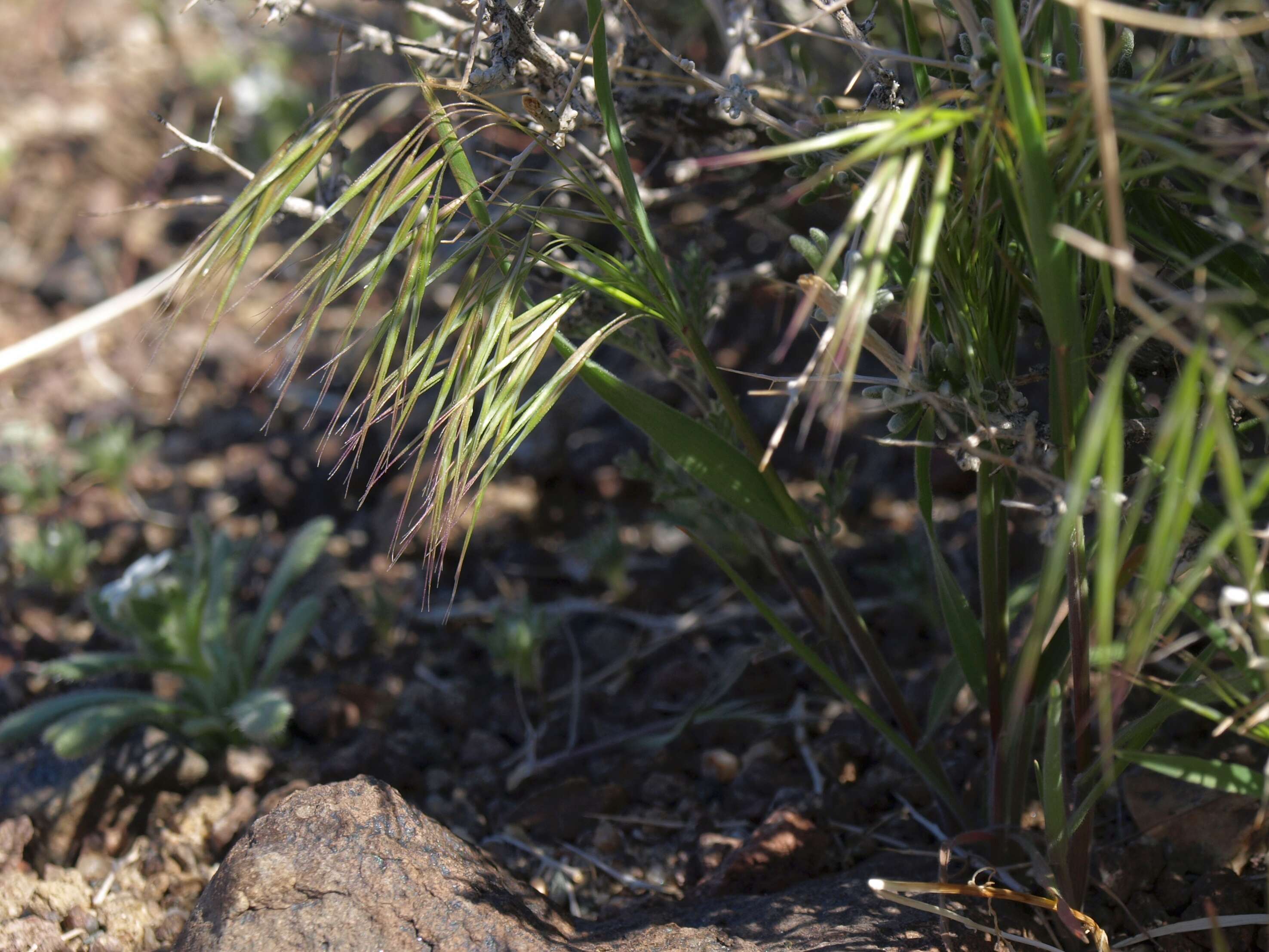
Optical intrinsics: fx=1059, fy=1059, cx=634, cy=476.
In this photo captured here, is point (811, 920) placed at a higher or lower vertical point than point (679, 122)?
lower

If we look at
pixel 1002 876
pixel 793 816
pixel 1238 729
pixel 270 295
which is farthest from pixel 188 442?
pixel 1238 729

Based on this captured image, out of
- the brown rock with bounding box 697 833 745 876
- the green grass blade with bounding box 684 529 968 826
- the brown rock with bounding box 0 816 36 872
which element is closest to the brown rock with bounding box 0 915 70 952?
the brown rock with bounding box 0 816 36 872

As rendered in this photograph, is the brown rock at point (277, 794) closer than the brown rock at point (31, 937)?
No

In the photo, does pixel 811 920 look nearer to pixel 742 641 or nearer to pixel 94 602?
pixel 742 641

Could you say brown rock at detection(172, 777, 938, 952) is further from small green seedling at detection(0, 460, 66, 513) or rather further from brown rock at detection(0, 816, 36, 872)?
small green seedling at detection(0, 460, 66, 513)

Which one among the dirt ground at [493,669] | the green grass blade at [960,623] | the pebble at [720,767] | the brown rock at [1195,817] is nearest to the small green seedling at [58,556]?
the dirt ground at [493,669]

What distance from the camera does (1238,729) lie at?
3.25ft

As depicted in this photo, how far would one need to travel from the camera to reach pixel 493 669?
219 cm

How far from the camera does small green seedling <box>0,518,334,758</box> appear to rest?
1859 millimetres

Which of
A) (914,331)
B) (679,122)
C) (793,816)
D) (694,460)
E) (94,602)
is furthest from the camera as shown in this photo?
(94,602)

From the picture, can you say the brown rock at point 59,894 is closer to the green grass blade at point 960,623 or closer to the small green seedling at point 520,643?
the small green seedling at point 520,643

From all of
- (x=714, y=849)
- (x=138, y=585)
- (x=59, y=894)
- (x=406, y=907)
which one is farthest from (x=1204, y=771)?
(x=138, y=585)

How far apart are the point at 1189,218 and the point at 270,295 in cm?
293

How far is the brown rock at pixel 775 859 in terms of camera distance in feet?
5.08
